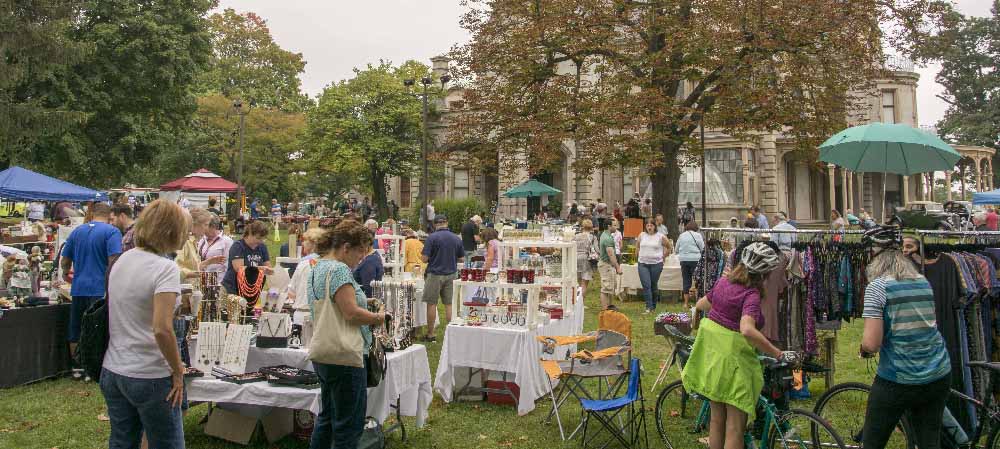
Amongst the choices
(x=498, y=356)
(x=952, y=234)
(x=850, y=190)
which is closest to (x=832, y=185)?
(x=850, y=190)

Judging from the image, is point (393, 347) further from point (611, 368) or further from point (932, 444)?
point (932, 444)

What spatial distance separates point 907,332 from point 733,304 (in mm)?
964

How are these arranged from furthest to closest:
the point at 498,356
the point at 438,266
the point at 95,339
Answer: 1. the point at 438,266
2. the point at 498,356
3. the point at 95,339

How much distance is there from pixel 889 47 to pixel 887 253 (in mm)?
16431

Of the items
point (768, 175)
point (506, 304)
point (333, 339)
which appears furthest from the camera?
point (768, 175)

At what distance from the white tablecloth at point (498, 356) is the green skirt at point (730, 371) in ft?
8.16

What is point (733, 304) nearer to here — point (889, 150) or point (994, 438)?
point (994, 438)

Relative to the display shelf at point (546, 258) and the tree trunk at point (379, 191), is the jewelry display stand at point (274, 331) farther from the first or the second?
the tree trunk at point (379, 191)

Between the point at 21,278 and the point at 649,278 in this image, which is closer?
the point at 21,278

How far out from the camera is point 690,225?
43.4ft

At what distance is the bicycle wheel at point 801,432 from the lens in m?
4.77

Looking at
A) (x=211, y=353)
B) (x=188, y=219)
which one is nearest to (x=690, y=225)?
(x=211, y=353)

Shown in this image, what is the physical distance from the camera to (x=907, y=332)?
13.6 ft

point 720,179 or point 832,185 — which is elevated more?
point 720,179
